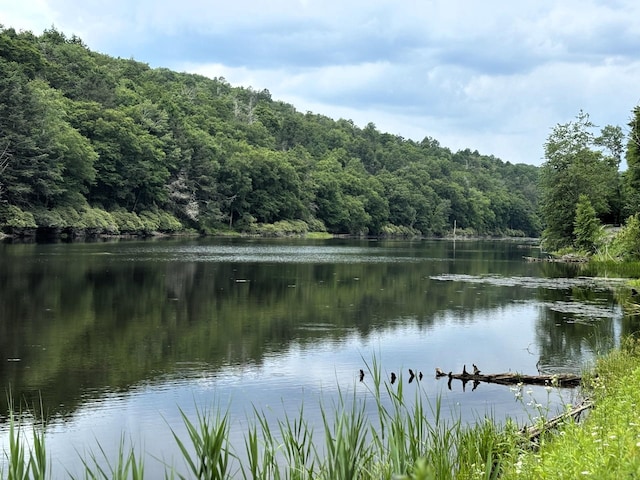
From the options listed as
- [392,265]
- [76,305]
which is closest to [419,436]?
[76,305]

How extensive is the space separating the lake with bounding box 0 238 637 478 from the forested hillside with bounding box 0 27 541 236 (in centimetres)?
3665

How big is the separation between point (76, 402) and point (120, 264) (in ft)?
99.5

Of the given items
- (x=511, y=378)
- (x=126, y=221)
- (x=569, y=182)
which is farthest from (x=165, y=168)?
(x=511, y=378)

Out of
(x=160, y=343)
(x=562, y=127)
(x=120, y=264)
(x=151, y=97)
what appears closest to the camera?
(x=160, y=343)

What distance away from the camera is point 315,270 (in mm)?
42875

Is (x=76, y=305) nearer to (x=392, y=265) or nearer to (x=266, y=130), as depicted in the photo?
(x=392, y=265)

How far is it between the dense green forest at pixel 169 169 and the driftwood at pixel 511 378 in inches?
2167

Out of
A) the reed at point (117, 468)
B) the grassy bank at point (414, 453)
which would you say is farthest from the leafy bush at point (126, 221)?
the grassy bank at point (414, 453)

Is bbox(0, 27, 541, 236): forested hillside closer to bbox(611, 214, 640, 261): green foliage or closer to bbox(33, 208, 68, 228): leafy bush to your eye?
bbox(33, 208, 68, 228): leafy bush

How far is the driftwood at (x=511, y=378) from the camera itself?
46.4ft

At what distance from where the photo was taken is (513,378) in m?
14.7

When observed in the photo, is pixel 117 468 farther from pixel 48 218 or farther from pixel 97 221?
pixel 97 221

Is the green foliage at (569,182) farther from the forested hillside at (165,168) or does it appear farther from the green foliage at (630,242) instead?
the forested hillside at (165,168)

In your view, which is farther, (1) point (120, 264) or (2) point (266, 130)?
(2) point (266, 130)
